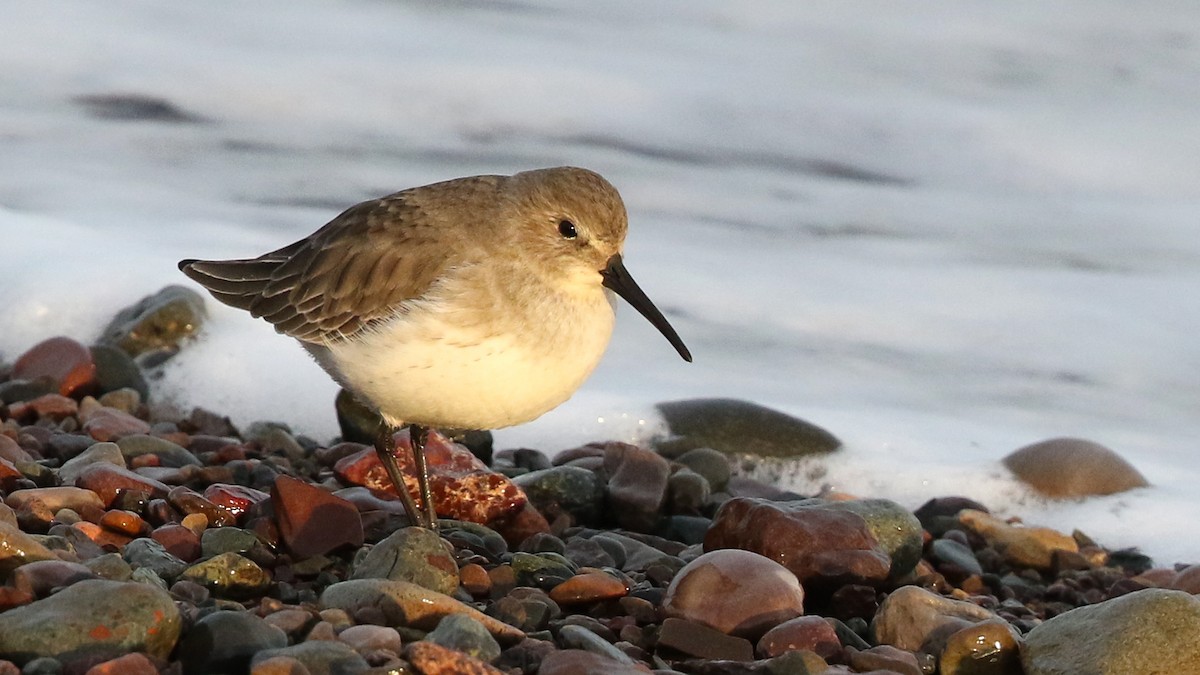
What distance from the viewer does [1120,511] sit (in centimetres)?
617

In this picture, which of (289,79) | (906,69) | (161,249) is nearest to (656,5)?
(906,69)

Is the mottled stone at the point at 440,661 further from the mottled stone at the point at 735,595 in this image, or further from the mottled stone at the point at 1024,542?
the mottled stone at the point at 1024,542

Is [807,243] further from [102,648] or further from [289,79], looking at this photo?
[102,648]

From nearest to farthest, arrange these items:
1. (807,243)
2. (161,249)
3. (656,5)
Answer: (161,249) < (807,243) < (656,5)

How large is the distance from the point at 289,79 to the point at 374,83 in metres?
0.66

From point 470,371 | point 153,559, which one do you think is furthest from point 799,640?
point 153,559

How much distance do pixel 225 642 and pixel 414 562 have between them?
80 cm

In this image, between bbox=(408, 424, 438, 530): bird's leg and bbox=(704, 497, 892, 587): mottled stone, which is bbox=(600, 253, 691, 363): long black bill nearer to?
bbox=(704, 497, 892, 587): mottled stone

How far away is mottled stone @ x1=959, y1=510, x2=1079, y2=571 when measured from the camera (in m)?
5.61

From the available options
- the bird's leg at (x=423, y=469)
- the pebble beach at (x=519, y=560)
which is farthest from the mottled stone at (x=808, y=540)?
the bird's leg at (x=423, y=469)

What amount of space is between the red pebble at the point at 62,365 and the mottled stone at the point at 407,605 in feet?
8.90

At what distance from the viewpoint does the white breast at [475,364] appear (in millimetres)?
4609

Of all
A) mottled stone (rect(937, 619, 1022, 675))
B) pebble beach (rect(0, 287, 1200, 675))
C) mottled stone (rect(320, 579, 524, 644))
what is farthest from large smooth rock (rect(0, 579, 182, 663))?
mottled stone (rect(937, 619, 1022, 675))

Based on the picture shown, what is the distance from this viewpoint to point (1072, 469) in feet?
20.8
